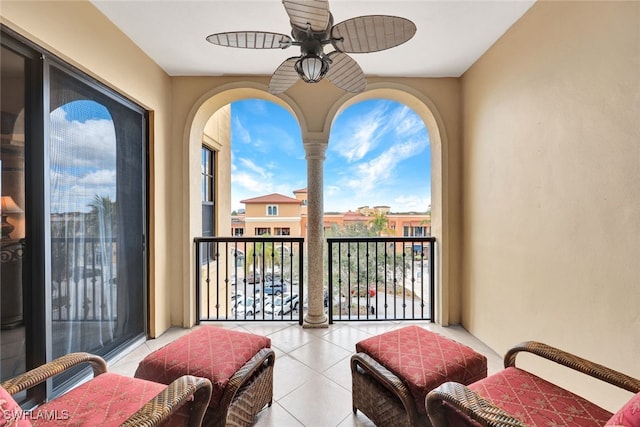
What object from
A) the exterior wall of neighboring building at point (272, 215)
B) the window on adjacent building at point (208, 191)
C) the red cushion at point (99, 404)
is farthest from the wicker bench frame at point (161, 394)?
the exterior wall of neighboring building at point (272, 215)

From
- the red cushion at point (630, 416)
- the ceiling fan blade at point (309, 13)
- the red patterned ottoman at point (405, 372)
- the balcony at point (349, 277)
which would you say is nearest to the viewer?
the red cushion at point (630, 416)

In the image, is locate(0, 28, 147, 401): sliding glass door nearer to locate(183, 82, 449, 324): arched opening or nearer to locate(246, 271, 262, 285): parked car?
locate(183, 82, 449, 324): arched opening

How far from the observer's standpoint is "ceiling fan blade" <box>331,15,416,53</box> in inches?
48.9

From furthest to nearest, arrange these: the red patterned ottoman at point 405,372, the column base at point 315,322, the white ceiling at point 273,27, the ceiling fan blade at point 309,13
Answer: the column base at point 315,322, the white ceiling at point 273,27, the red patterned ottoman at point 405,372, the ceiling fan blade at point 309,13

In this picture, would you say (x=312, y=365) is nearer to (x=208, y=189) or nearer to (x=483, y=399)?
(x=483, y=399)

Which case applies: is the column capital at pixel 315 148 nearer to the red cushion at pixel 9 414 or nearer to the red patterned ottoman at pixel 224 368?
the red patterned ottoman at pixel 224 368

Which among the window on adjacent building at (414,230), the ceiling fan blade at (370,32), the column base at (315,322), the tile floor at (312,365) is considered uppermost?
the ceiling fan blade at (370,32)

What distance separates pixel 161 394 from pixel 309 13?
1.69m

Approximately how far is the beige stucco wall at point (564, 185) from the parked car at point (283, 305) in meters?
1.95

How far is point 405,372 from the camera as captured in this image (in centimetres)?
135

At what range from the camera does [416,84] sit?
294 cm

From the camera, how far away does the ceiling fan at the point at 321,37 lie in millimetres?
1237

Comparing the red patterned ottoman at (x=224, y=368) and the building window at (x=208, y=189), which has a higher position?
the building window at (x=208, y=189)

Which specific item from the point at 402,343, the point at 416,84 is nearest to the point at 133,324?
the point at 402,343
